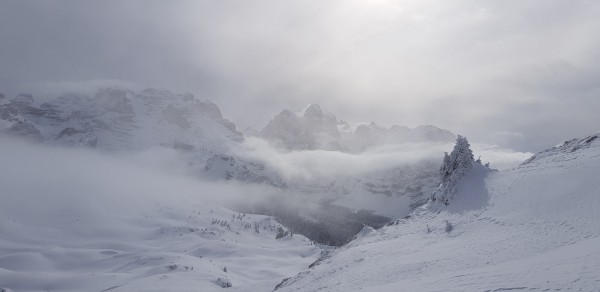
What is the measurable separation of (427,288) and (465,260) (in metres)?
6.73

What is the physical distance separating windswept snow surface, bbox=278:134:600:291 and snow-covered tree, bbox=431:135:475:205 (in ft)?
3.50

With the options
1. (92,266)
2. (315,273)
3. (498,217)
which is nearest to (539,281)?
(498,217)

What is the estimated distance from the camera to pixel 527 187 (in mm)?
45125

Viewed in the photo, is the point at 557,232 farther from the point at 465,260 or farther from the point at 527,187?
the point at 527,187

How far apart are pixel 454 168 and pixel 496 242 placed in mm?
20591

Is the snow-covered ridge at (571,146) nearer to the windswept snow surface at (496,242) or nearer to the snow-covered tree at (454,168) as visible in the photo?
the windswept snow surface at (496,242)

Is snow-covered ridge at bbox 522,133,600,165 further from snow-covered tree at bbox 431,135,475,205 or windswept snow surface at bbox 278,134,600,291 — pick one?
snow-covered tree at bbox 431,135,475,205

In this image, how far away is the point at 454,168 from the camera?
56594 millimetres

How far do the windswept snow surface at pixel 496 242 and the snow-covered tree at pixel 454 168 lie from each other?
3.50 ft

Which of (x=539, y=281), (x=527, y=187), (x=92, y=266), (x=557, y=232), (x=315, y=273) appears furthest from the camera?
(x=92, y=266)

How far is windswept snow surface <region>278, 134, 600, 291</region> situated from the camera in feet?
88.4

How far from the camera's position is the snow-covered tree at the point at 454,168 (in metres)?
53.5

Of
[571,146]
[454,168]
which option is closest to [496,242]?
[454,168]

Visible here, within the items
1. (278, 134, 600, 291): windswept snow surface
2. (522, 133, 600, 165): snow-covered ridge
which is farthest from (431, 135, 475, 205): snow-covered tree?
(522, 133, 600, 165): snow-covered ridge
